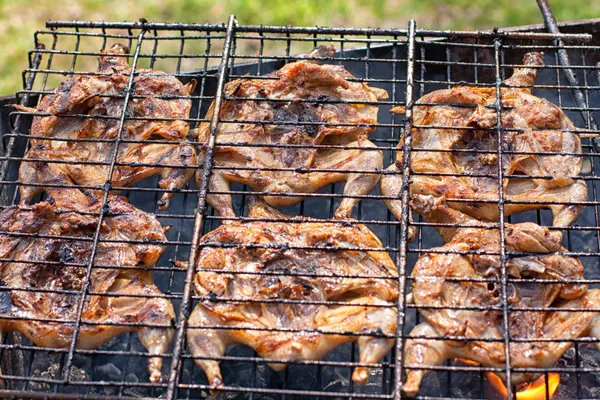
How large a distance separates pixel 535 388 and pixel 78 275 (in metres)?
3.01

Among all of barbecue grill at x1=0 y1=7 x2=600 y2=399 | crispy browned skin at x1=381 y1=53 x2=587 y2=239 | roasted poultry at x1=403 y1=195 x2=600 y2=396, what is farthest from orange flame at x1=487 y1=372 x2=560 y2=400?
crispy browned skin at x1=381 y1=53 x2=587 y2=239

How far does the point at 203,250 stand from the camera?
3969 millimetres

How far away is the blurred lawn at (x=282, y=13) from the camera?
7406mm

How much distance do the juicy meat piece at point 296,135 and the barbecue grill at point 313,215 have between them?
5.2 inches

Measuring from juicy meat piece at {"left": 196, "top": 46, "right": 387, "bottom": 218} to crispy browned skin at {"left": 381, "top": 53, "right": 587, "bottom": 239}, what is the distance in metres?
0.28

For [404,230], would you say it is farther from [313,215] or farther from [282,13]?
[282,13]

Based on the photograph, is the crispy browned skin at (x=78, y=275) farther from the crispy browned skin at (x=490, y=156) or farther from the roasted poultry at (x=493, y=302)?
the crispy browned skin at (x=490, y=156)

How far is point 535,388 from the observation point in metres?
4.34

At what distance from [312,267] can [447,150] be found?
1144 mm

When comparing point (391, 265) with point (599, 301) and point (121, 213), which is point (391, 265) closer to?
point (599, 301)

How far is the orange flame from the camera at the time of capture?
4314 mm

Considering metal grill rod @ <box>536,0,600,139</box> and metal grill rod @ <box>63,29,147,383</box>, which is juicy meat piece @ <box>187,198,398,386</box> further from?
metal grill rod @ <box>536,0,600,139</box>

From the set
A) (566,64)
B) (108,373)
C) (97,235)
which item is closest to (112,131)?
(97,235)

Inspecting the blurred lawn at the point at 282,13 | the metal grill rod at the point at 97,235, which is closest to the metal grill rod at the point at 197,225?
the metal grill rod at the point at 97,235
